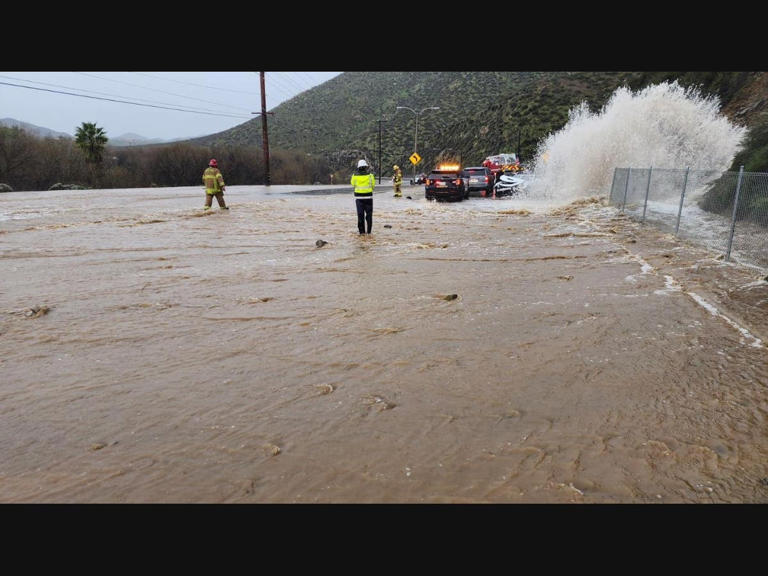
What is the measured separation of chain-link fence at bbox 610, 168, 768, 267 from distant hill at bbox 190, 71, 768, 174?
61.7ft

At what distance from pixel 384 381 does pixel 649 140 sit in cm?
2545

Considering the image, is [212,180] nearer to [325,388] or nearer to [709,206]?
[709,206]

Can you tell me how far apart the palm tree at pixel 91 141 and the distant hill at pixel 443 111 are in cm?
2028

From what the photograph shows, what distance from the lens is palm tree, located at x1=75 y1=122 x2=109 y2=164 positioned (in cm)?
5322

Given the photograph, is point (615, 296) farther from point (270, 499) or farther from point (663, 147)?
point (663, 147)

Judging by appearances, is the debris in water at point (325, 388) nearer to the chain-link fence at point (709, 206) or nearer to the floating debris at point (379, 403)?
the floating debris at point (379, 403)

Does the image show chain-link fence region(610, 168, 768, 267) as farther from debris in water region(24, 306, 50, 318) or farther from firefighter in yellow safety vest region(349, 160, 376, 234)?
debris in water region(24, 306, 50, 318)

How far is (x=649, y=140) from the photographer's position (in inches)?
984

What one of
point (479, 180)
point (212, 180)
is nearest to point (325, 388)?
point (212, 180)

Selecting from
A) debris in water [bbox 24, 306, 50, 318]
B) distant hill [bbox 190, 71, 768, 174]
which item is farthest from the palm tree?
debris in water [bbox 24, 306, 50, 318]

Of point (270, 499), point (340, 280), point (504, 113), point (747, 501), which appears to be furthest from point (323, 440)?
point (504, 113)

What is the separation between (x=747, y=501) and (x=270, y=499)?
2.73 m

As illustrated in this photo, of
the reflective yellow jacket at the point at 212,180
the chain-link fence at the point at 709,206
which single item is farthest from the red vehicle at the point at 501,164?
the reflective yellow jacket at the point at 212,180

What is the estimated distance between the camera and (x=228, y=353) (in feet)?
17.3
